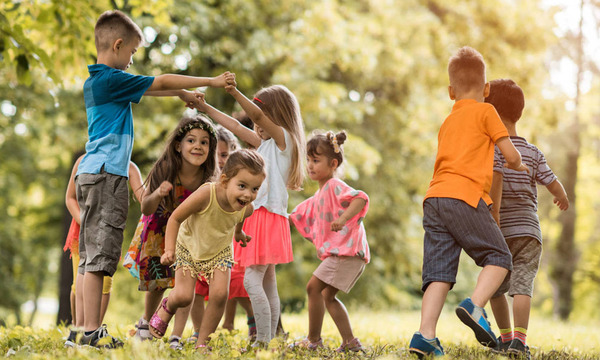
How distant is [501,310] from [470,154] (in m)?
1.42

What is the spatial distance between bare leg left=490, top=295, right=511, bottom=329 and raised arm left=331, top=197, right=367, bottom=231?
1.25 metres

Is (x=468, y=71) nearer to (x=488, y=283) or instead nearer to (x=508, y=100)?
(x=508, y=100)

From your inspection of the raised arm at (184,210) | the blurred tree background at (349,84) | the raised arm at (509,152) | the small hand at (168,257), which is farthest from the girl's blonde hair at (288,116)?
the blurred tree background at (349,84)

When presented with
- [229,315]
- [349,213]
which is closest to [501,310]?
[349,213]

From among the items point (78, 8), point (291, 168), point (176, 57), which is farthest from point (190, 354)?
point (176, 57)

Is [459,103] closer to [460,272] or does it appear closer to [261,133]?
[261,133]

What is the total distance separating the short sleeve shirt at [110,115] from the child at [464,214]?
7.03 feet

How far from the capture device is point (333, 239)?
16.7ft

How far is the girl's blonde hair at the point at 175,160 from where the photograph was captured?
479 centimetres

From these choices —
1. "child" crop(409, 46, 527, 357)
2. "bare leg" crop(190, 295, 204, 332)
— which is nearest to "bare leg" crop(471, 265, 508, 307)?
"child" crop(409, 46, 527, 357)

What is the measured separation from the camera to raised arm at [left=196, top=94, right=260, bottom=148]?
16.3ft

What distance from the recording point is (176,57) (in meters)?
10.8

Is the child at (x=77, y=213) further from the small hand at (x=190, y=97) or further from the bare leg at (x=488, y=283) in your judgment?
the bare leg at (x=488, y=283)

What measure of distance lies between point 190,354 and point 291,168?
71.0 inches
